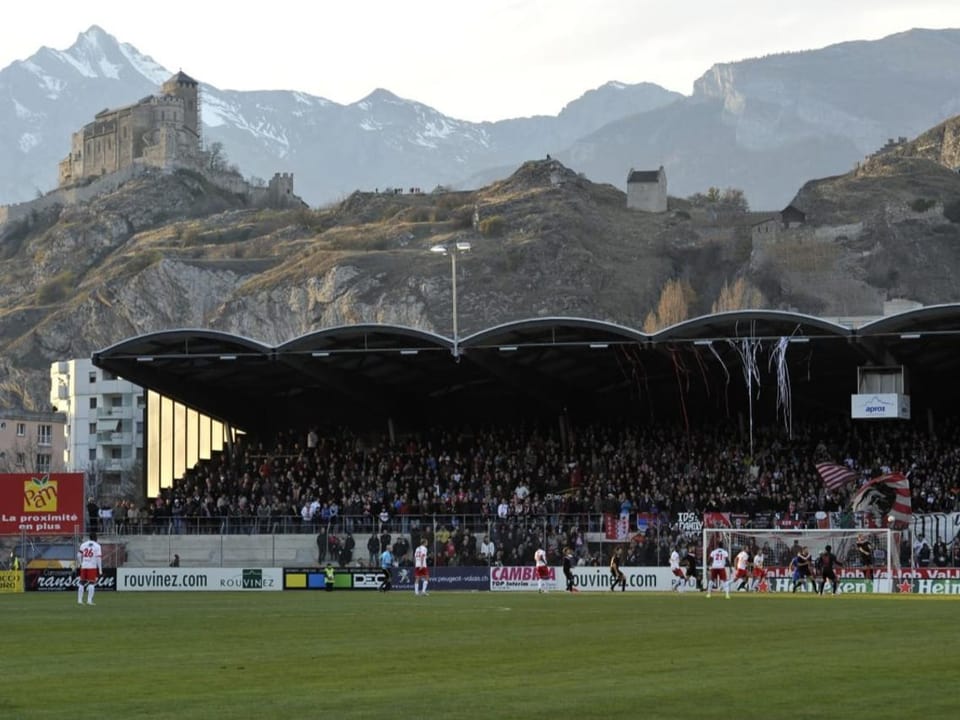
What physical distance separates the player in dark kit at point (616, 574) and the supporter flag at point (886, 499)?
8.97 m

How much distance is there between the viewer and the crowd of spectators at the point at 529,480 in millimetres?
59625

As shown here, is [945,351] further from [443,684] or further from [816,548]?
[443,684]

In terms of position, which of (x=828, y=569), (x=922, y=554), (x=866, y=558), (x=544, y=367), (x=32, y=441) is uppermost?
(x=32, y=441)

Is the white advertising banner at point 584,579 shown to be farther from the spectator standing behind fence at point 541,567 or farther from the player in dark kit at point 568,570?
the player in dark kit at point 568,570

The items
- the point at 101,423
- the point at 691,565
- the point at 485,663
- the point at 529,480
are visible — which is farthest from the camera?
the point at 101,423

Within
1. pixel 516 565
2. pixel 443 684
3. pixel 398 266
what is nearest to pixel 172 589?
pixel 516 565

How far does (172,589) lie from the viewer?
58.3 m

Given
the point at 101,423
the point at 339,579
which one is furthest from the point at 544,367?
the point at 101,423

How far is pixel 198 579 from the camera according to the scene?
59.0 metres

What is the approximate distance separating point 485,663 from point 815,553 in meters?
35.1

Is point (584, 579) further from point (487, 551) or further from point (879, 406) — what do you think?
point (879, 406)

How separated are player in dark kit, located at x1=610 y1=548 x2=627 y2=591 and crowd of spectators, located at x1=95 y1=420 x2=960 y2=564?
160 cm

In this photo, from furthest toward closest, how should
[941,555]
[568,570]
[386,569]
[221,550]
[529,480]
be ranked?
[529,480], [221,550], [386,569], [568,570], [941,555]

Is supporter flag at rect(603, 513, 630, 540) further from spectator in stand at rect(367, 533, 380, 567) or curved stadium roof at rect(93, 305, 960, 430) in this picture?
spectator in stand at rect(367, 533, 380, 567)
